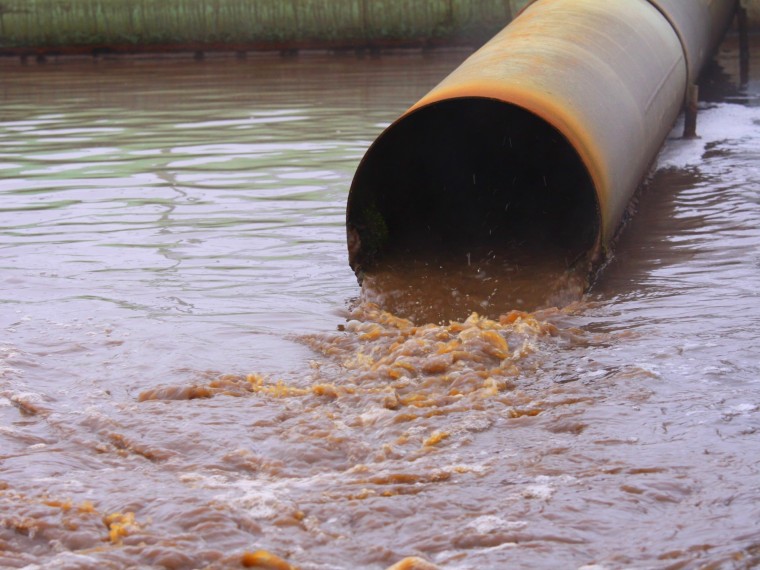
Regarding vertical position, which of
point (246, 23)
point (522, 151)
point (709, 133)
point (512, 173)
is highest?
point (246, 23)

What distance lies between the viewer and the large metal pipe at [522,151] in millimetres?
6105

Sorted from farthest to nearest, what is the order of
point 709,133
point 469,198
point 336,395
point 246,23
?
point 246,23 → point 709,133 → point 469,198 → point 336,395

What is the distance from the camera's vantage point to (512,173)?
7.09 m

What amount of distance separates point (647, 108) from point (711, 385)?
3.27 metres

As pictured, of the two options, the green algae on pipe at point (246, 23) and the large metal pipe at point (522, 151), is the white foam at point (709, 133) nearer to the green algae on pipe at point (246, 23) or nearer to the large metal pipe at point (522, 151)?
the large metal pipe at point (522, 151)

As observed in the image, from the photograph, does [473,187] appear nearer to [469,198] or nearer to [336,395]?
[469,198]

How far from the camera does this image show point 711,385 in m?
4.41

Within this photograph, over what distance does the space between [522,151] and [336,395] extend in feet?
9.86

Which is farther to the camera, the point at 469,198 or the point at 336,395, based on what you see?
the point at 469,198

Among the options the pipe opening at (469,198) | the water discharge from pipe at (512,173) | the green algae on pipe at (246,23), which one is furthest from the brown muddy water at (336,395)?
the green algae on pipe at (246,23)

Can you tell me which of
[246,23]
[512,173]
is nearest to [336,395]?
[512,173]

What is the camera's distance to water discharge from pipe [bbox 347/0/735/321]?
5.93m

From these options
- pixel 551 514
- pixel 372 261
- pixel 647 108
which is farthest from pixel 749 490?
pixel 647 108

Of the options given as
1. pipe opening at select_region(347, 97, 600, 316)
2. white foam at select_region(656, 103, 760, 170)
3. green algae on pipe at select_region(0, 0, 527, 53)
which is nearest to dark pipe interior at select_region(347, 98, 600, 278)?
pipe opening at select_region(347, 97, 600, 316)
